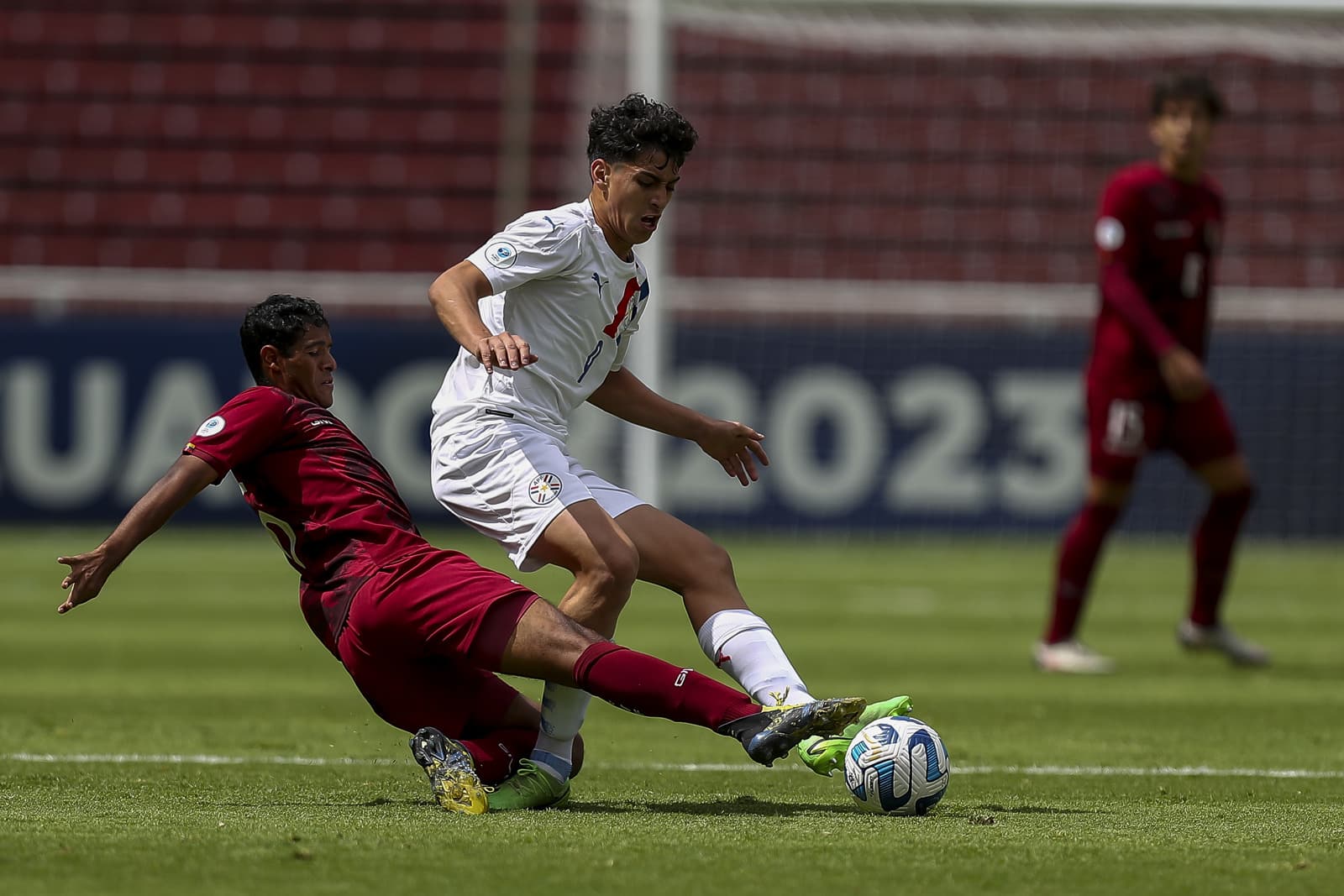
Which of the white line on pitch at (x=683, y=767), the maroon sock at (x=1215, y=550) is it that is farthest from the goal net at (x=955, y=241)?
the white line on pitch at (x=683, y=767)

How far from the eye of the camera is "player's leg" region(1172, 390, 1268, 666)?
27.0ft

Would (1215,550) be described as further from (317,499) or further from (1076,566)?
(317,499)

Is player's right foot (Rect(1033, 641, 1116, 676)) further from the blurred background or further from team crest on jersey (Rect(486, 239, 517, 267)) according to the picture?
the blurred background

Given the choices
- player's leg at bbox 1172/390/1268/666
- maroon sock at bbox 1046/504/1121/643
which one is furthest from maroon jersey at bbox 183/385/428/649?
player's leg at bbox 1172/390/1268/666

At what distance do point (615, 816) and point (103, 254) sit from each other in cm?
1430

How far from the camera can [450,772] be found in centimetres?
446

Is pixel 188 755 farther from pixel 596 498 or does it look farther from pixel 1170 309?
pixel 1170 309

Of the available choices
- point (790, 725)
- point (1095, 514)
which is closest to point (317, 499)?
point (790, 725)

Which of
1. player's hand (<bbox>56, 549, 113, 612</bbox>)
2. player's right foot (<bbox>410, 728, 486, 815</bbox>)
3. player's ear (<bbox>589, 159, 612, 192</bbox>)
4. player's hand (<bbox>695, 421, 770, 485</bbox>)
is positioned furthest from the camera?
player's hand (<bbox>695, 421, 770, 485</bbox>)

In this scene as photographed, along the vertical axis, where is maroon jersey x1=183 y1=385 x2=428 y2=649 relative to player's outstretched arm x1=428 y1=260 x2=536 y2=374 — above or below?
below

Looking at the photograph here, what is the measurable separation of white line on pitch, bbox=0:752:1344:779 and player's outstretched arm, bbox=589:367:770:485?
878 millimetres

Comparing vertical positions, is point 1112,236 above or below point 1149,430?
above

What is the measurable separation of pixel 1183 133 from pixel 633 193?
4.00 m

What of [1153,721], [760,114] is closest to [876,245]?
[760,114]
